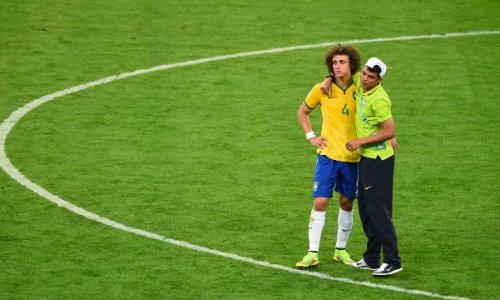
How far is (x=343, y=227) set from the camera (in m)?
11.9

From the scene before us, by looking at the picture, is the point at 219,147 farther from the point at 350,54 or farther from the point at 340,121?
the point at 350,54

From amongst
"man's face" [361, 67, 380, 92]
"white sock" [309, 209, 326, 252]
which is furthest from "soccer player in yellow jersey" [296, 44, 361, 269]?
"man's face" [361, 67, 380, 92]

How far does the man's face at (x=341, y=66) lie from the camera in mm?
11531

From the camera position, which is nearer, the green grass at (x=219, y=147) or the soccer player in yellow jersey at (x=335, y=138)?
the soccer player in yellow jersey at (x=335, y=138)

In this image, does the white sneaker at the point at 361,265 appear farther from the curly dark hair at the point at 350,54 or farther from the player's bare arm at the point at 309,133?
the curly dark hair at the point at 350,54

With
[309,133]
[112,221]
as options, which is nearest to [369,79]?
[309,133]

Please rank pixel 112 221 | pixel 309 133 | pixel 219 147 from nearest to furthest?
pixel 309 133 < pixel 112 221 < pixel 219 147

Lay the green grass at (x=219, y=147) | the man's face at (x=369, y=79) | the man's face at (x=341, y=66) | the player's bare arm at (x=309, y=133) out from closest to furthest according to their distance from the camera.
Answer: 1. the man's face at (x=369, y=79)
2. the man's face at (x=341, y=66)
3. the player's bare arm at (x=309, y=133)
4. the green grass at (x=219, y=147)

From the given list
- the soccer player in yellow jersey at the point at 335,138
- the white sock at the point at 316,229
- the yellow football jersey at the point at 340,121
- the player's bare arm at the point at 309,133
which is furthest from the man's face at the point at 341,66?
the white sock at the point at 316,229

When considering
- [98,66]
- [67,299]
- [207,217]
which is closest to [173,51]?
[98,66]

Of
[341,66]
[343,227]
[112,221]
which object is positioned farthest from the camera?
[112,221]

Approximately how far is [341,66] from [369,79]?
1.40 feet

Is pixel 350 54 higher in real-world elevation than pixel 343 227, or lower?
higher

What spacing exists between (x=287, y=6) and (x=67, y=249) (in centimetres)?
1173
